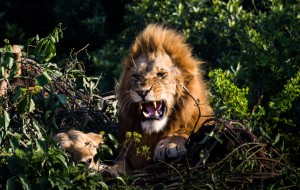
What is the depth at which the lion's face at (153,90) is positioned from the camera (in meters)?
6.37

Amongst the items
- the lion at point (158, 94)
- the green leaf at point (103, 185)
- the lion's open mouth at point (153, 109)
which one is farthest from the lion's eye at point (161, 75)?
the green leaf at point (103, 185)

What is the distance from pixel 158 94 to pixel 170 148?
0.42m

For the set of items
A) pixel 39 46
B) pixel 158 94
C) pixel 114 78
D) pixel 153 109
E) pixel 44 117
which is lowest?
pixel 114 78

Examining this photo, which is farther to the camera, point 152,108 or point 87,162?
point 152,108

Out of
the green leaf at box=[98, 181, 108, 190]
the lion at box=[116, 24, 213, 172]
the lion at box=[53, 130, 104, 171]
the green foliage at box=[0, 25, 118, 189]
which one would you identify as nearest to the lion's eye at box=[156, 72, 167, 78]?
the lion at box=[116, 24, 213, 172]

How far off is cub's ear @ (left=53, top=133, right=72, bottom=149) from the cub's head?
683 millimetres

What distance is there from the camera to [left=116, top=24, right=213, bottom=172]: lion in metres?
6.42

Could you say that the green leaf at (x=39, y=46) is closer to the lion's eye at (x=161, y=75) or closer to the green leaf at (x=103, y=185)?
the lion's eye at (x=161, y=75)

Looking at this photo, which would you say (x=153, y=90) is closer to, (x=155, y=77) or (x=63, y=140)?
(x=155, y=77)

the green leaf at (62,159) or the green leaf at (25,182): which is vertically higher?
the green leaf at (62,159)

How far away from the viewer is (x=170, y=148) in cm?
609

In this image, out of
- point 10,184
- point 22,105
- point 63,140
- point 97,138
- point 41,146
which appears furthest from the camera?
point 97,138

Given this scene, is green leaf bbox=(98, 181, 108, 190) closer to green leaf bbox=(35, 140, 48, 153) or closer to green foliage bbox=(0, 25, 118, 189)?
green foliage bbox=(0, 25, 118, 189)

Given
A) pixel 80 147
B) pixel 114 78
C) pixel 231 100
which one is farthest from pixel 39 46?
pixel 114 78
